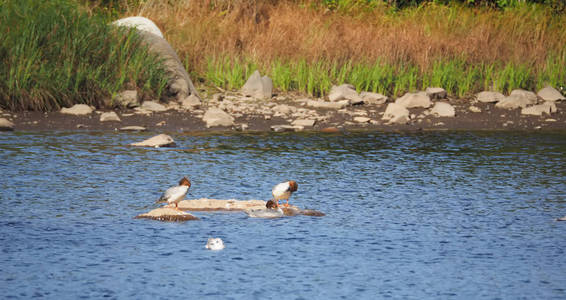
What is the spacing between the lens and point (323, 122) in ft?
42.2

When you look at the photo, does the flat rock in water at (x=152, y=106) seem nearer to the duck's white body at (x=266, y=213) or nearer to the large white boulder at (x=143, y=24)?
the large white boulder at (x=143, y=24)

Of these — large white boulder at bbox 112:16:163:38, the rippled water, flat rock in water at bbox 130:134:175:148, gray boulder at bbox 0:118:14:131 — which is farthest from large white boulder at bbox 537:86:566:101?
gray boulder at bbox 0:118:14:131

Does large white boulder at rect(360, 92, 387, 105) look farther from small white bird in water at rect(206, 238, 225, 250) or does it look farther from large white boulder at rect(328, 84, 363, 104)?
small white bird in water at rect(206, 238, 225, 250)

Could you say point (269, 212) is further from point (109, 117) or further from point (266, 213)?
point (109, 117)

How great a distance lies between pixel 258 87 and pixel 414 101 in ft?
9.09

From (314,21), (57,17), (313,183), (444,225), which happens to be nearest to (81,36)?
(57,17)

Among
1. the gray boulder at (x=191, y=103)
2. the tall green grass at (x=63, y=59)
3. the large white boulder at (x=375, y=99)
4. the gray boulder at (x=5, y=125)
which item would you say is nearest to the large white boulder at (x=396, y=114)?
the large white boulder at (x=375, y=99)

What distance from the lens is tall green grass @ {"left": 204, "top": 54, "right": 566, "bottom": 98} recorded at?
15.1 meters

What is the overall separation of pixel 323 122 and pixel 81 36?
4.27m

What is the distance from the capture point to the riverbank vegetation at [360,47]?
15.4m

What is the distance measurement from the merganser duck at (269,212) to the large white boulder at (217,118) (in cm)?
608

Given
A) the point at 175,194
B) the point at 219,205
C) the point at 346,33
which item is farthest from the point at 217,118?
the point at 175,194

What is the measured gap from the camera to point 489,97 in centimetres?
1491

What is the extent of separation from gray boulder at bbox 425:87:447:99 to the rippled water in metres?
5.00
